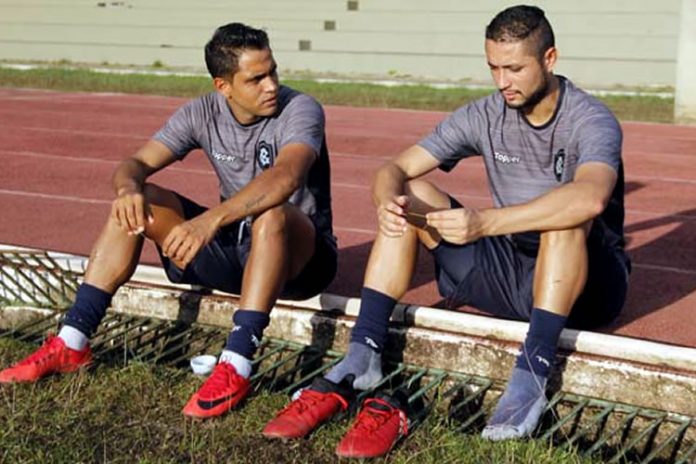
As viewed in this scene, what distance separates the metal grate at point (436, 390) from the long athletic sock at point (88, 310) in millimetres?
182

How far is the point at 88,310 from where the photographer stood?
4.27 m

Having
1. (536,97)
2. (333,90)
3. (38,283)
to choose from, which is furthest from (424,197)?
→ (333,90)

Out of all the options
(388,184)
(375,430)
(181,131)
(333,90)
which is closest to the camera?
(375,430)

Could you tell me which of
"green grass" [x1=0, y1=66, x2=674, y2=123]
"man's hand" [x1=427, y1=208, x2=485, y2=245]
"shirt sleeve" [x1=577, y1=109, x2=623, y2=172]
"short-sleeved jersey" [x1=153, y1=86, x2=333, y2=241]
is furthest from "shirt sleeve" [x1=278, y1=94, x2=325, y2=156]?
"green grass" [x1=0, y1=66, x2=674, y2=123]

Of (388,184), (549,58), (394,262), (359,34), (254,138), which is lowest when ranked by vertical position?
(359,34)

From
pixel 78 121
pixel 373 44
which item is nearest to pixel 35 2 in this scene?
pixel 373 44

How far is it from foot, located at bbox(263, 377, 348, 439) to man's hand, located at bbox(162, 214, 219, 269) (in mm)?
606

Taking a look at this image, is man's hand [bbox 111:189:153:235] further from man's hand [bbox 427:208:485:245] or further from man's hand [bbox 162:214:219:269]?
man's hand [bbox 427:208:485:245]

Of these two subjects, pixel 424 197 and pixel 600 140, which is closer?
pixel 600 140

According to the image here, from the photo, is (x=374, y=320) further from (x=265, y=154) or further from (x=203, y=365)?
(x=265, y=154)

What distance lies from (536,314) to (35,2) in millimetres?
24989

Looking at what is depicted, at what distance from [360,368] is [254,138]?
3.38 ft

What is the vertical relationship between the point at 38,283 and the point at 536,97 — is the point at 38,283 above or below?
below

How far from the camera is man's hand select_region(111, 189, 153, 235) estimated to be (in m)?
4.19
